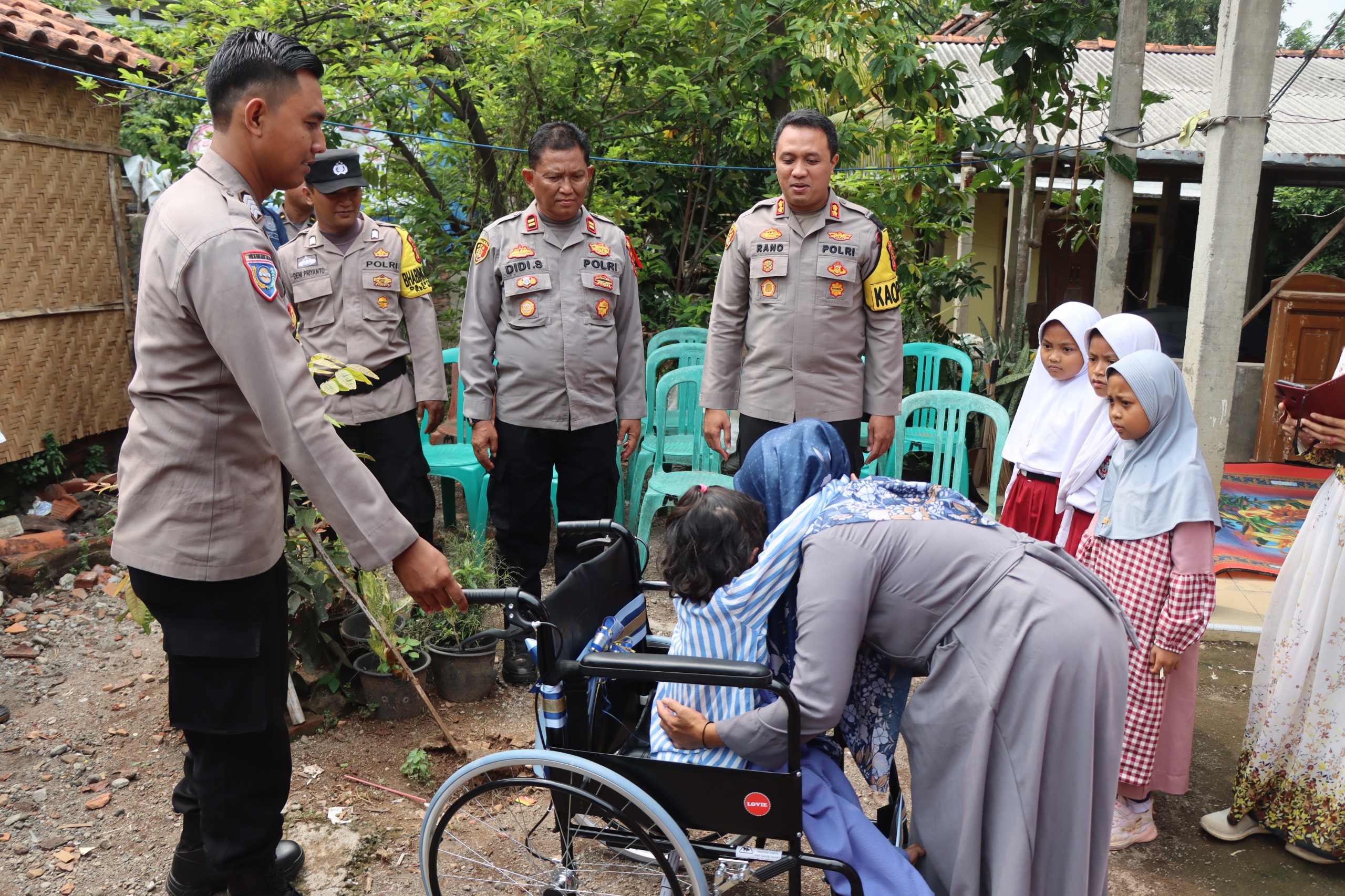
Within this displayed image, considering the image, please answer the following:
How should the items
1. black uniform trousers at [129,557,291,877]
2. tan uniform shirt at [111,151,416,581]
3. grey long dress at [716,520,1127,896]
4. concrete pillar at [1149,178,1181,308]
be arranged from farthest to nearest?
concrete pillar at [1149,178,1181,308], black uniform trousers at [129,557,291,877], grey long dress at [716,520,1127,896], tan uniform shirt at [111,151,416,581]

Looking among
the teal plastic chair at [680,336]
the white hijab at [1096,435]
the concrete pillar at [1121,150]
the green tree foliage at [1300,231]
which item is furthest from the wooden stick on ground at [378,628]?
the green tree foliage at [1300,231]

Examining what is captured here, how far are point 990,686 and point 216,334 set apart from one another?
1658 mm

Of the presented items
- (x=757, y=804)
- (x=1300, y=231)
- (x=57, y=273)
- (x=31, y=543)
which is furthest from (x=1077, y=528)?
(x=1300, y=231)

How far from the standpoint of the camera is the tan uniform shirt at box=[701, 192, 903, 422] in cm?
362

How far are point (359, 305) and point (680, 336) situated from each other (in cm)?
248

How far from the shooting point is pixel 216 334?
5.80 feet

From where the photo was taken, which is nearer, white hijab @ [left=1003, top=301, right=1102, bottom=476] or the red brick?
white hijab @ [left=1003, top=301, right=1102, bottom=476]

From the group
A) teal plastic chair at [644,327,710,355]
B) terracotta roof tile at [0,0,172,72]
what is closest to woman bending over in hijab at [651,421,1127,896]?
teal plastic chair at [644,327,710,355]

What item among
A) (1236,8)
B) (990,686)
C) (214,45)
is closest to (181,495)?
(990,686)

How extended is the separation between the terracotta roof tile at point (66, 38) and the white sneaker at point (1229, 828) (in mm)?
6092

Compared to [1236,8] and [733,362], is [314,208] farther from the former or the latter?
[1236,8]

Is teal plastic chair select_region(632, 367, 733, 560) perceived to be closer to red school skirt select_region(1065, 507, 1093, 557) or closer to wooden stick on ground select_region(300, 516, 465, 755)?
wooden stick on ground select_region(300, 516, 465, 755)

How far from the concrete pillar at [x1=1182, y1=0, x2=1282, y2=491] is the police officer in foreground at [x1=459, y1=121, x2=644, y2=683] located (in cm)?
262

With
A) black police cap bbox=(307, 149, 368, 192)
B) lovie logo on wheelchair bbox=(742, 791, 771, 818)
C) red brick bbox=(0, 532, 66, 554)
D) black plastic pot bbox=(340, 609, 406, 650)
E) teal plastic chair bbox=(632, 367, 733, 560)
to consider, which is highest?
black police cap bbox=(307, 149, 368, 192)
